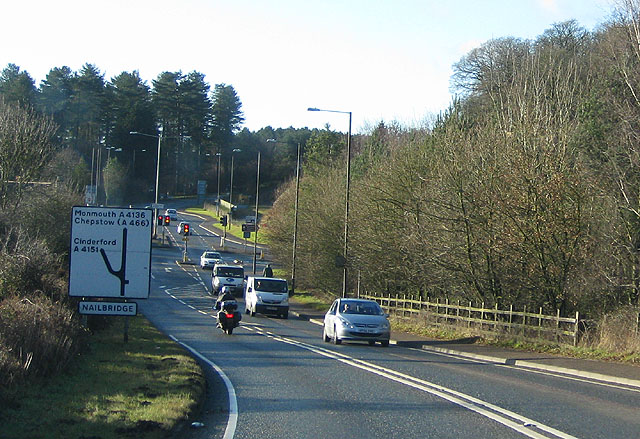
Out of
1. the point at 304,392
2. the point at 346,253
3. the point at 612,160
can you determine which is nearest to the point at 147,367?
the point at 304,392

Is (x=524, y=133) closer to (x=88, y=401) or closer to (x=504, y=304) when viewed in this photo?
(x=504, y=304)

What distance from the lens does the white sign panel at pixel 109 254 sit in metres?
18.2

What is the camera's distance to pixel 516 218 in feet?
80.4

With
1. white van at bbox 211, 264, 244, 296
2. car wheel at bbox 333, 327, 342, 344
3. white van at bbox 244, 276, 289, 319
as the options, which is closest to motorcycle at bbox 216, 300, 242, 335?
car wheel at bbox 333, 327, 342, 344

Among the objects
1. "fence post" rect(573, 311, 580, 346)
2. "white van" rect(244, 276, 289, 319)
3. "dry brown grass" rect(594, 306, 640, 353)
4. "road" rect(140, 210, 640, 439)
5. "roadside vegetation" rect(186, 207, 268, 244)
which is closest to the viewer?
"road" rect(140, 210, 640, 439)

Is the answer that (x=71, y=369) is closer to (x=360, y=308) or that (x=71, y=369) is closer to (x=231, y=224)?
(x=360, y=308)

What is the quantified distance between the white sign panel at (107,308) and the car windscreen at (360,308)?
882cm

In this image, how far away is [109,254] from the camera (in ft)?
60.1

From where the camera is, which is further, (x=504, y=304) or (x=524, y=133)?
(x=504, y=304)

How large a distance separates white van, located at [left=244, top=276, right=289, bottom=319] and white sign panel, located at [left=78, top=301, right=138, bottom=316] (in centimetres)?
2098

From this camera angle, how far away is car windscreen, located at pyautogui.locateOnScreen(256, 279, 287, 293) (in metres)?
39.6

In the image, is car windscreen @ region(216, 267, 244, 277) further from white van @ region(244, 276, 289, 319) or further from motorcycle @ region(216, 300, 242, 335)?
motorcycle @ region(216, 300, 242, 335)

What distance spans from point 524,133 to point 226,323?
12.0 metres

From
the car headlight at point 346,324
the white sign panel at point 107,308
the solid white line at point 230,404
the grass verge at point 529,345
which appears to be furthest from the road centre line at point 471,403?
the grass verge at point 529,345
